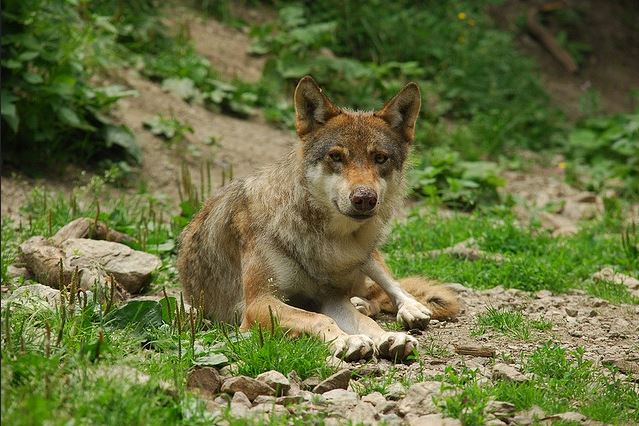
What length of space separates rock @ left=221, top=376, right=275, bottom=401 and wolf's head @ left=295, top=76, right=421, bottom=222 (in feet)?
4.85

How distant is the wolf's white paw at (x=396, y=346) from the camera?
212 inches

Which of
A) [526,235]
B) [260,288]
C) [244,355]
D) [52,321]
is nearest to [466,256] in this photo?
[526,235]

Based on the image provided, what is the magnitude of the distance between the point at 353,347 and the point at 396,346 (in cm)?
26

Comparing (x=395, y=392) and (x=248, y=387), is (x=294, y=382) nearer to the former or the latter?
(x=248, y=387)

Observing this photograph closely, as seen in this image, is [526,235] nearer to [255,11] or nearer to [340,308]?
[340,308]

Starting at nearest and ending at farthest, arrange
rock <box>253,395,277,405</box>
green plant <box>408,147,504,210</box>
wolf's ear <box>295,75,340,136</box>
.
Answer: rock <box>253,395,277,405</box>, wolf's ear <box>295,75,340,136</box>, green plant <box>408,147,504,210</box>

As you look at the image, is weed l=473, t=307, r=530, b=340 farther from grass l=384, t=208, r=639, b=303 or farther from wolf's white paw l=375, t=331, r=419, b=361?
grass l=384, t=208, r=639, b=303

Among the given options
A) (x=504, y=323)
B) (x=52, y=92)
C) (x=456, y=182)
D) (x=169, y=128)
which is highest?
(x=52, y=92)

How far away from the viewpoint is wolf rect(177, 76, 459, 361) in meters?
5.88

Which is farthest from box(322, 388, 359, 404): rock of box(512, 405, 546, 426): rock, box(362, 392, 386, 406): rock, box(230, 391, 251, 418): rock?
box(512, 405, 546, 426): rock

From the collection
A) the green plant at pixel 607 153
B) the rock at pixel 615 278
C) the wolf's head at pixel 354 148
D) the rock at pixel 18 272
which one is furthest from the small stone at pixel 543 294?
the green plant at pixel 607 153

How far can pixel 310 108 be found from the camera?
6266 millimetres

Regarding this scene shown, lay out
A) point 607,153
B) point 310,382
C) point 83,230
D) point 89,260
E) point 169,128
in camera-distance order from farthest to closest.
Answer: point 607,153 → point 169,128 → point 83,230 → point 89,260 → point 310,382

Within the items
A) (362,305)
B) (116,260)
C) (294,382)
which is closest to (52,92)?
(116,260)
